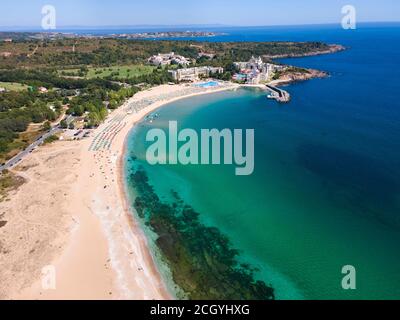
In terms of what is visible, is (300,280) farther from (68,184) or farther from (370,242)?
(68,184)

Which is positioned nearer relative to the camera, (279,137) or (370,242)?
(370,242)

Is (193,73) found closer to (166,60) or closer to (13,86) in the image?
(166,60)

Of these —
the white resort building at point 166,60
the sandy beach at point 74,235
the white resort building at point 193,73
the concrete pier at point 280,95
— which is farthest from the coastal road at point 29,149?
the white resort building at point 166,60

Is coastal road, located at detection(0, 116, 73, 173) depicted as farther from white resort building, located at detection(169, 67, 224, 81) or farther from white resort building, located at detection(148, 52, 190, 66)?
A: white resort building, located at detection(148, 52, 190, 66)

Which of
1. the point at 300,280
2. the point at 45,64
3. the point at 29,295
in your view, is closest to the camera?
the point at 29,295

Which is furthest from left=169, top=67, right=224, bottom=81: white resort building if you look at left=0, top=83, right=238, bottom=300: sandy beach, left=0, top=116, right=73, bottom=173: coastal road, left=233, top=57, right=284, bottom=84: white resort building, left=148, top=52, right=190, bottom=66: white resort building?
left=0, top=83, right=238, bottom=300: sandy beach

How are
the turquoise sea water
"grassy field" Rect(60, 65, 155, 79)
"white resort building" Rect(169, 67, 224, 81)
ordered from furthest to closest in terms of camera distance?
"white resort building" Rect(169, 67, 224, 81) → "grassy field" Rect(60, 65, 155, 79) → the turquoise sea water
